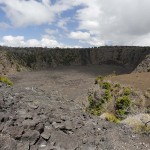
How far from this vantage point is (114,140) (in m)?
19.2

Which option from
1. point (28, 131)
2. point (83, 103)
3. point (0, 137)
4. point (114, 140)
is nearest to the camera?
point (0, 137)

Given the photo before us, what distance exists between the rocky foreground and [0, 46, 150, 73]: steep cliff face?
225 ft

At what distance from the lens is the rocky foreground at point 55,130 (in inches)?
655

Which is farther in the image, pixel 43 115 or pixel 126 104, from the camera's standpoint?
pixel 126 104

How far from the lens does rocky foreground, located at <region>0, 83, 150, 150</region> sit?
16.6 m

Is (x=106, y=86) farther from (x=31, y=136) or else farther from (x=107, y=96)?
(x=31, y=136)

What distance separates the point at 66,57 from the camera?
359ft

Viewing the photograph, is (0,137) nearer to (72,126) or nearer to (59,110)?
(72,126)

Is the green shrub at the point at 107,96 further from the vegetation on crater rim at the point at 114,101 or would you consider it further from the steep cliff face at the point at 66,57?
the steep cliff face at the point at 66,57

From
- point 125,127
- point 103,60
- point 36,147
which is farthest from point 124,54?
point 36,147

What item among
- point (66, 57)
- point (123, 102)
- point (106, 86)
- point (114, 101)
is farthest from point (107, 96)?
point (66, 57)

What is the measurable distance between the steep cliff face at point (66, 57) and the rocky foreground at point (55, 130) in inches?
2699

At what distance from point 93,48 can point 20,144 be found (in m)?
98.9

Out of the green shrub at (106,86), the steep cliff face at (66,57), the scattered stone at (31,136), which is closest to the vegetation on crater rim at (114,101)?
the green shrub at (106,86)
